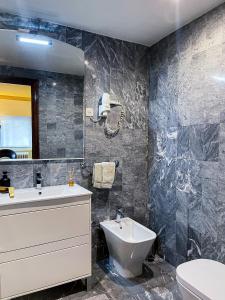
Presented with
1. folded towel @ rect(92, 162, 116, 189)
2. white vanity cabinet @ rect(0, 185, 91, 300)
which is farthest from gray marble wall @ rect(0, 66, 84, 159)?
white vanity cabinet @ rect(0, 185, 91, 300)

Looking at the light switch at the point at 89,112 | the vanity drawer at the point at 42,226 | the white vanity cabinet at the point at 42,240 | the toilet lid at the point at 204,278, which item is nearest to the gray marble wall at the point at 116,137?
the light switch at the point at 89,112

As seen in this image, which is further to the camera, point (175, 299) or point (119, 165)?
point (119, 165)

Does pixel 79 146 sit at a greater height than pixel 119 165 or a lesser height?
greater

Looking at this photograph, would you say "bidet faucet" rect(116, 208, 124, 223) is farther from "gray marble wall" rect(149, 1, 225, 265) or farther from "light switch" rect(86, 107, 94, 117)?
"light switch" rect(86, 107, 94, 117)

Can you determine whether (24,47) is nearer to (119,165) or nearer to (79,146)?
(79,146)

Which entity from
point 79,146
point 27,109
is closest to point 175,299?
point 79,146

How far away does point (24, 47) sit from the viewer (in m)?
2.03

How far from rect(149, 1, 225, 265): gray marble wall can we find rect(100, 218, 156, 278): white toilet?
0.35 meters

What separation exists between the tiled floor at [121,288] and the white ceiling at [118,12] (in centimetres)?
244

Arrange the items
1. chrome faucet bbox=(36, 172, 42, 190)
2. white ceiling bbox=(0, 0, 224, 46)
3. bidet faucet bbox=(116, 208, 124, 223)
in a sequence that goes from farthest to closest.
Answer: bidet faucet bbox=(116, 208, 124, 223) < chrome faucet bbox=(36, 172, 42, 190) < white ceiling bbox=(0, 0, 224, 46)

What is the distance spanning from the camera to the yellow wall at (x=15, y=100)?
1.99 m

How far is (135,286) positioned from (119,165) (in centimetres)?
119

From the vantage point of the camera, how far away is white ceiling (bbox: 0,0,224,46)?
1.79m

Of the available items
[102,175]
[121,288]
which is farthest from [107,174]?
[121,288]
